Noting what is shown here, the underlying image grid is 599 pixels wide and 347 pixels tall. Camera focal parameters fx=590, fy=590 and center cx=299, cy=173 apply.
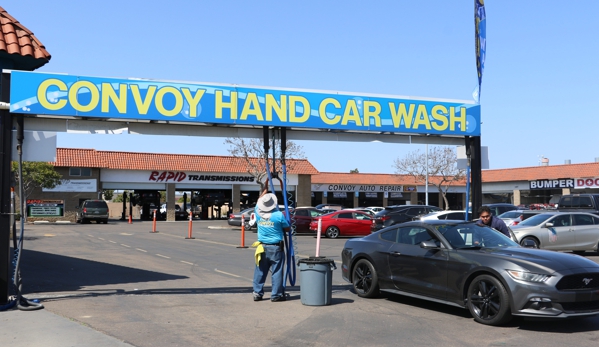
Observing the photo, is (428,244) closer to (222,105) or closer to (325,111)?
(325,111)

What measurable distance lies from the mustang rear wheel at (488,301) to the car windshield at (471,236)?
0.79 metres

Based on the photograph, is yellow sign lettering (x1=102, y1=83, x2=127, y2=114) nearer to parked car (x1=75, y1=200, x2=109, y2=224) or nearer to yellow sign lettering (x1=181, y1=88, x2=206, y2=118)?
yellow sign lettering (x1=181, y1=88, x2=206, y2=118)

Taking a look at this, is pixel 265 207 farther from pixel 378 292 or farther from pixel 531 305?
pixel 531 305

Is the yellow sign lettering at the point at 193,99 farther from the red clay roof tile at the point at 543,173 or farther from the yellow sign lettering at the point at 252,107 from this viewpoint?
the red clay roof tile at the point at 543,173

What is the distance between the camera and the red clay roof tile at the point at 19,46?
393 inches

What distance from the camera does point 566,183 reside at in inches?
2013

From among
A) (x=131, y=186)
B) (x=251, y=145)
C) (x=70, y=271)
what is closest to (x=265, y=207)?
(x=70, y=271)

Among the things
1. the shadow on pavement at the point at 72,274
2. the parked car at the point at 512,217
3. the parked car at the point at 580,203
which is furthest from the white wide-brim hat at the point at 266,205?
the parked car at the point at 580,203

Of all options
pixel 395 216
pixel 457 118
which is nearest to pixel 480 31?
pixel 457 118

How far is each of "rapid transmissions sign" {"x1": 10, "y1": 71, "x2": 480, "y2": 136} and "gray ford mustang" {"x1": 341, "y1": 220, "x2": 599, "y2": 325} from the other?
2523 millimetres

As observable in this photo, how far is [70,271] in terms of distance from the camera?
14.2m

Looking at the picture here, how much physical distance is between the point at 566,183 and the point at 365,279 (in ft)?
152

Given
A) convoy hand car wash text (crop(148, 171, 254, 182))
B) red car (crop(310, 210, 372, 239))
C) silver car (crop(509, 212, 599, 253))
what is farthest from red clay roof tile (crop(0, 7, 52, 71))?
convoy hand car wash text (crop(148, 171, 254, 182))

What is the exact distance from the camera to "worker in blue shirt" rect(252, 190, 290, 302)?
9.95 metres
